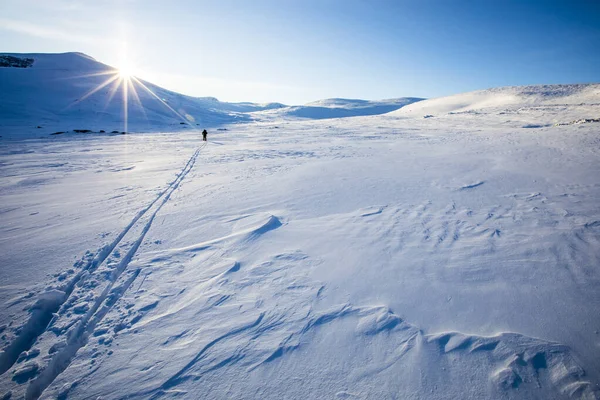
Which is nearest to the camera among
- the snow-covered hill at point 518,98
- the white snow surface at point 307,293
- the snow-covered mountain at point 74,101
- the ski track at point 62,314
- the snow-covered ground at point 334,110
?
the white snow surface at point 307,293

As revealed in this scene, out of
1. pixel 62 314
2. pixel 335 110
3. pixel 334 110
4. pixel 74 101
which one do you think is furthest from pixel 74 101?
pixel 335 110

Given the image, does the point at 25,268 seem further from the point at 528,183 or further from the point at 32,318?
the point at 528,183

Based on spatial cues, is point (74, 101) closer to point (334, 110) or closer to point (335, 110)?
point (334, 110)

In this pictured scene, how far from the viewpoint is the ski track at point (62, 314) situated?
247 cm

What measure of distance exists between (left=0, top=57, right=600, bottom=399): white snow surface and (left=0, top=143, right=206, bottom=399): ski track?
16mm

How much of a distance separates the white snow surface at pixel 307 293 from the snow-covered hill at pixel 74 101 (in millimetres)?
30871

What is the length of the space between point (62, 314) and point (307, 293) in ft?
9.54

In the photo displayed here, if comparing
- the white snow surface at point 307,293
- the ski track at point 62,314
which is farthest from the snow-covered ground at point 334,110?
the ski track at point 62,314

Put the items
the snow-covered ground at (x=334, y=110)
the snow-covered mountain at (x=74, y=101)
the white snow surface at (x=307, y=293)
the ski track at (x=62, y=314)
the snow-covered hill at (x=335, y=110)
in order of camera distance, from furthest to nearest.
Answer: the snow-covered hill at (x=335, y=110)
the snow-covered ground at (x=334, y=110)
the snow-covered mountain at (x=74, y=101)
the ski track at (x=62, y=314)
the white snow surface at (x=307, y=293)

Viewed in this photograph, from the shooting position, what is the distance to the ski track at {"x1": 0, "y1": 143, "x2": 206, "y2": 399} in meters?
2.47

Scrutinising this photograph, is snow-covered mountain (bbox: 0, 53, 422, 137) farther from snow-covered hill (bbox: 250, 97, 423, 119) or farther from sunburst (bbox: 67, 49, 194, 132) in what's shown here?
snow-covered hill (bbox: 250, 97, 423, 119)

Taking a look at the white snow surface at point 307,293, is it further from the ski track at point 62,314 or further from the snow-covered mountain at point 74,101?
the snow-covered mountain at point 74,101

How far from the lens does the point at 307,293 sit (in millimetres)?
3303

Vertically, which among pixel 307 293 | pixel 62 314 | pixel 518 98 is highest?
pixel 518 98
